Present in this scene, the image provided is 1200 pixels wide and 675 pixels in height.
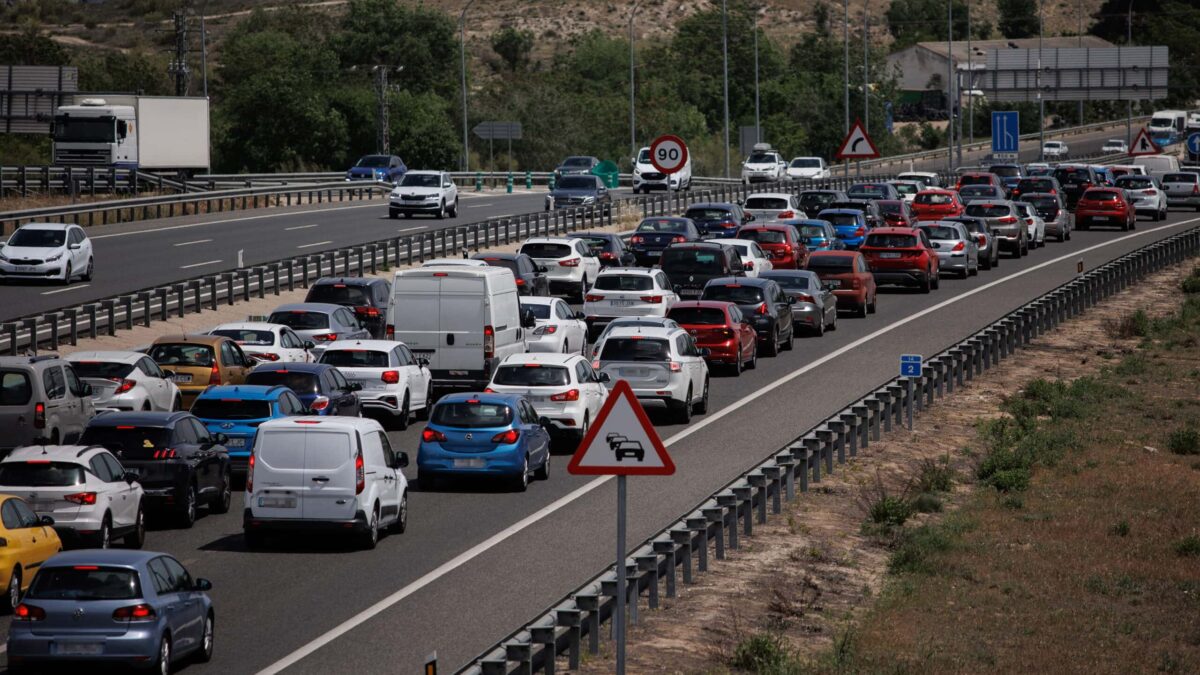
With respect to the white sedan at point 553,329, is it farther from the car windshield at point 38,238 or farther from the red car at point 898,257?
the car windshield at point 38,238

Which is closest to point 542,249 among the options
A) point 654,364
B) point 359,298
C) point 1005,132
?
point 359,298

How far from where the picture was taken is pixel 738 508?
2188 centimetres

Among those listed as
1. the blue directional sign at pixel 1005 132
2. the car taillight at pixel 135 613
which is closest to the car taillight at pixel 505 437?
the car taillight at pixel 135 613

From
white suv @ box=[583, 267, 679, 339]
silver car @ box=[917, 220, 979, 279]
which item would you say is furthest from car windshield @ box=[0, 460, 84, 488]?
silver car @ box=[917, 220, 979, 279]

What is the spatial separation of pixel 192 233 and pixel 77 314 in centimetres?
2340

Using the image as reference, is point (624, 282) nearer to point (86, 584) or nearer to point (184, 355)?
point (184, 355)

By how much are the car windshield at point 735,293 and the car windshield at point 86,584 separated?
23459 millimetres

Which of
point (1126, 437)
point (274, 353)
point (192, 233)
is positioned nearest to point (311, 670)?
point (274, 353)

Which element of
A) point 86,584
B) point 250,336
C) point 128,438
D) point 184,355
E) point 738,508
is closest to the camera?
Result: point 86,584

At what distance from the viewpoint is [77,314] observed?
38188mm

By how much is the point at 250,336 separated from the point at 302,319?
2491 millimetres

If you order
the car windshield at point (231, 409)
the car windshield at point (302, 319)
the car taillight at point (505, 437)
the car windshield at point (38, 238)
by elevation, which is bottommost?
the car taillight at point (505, 437)

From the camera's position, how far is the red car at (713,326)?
3588 centimetres

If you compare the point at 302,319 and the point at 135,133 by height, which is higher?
the point at 135,133
